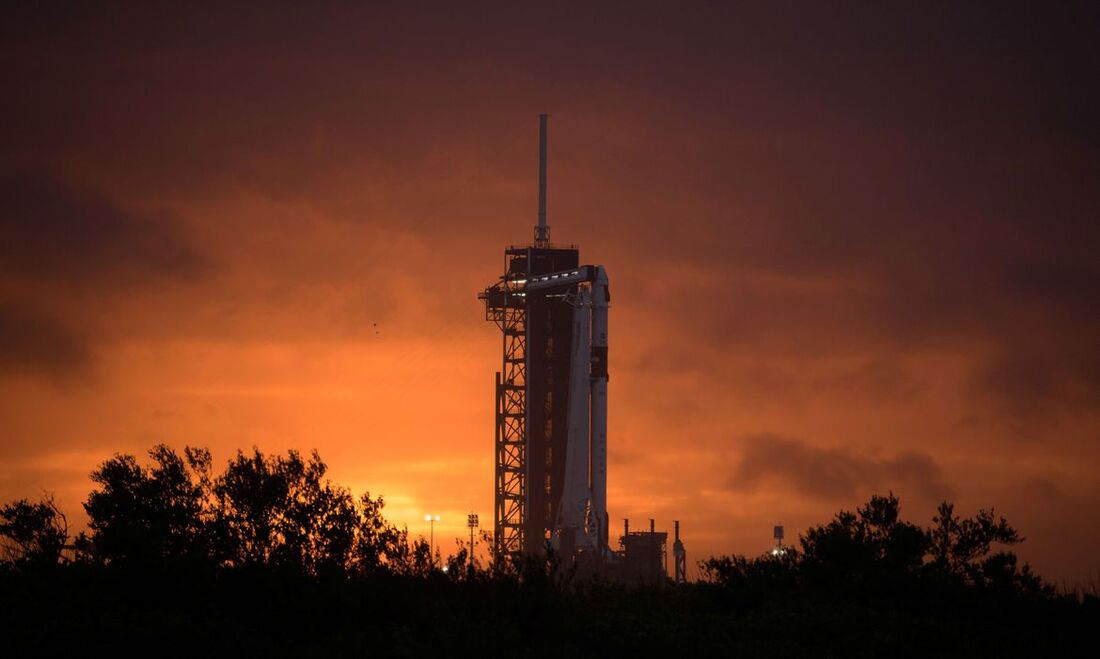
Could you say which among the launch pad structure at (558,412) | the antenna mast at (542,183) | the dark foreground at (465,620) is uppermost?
the antenna mast at (542,183)

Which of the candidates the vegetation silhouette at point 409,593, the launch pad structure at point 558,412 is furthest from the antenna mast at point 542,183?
the vegetation silhouette at point 409,593

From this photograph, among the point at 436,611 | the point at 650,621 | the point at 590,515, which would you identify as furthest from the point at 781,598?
the point at 590,515

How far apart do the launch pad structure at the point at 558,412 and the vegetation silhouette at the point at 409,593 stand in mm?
54407

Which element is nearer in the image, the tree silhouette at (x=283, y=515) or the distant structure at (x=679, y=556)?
the tree silhouette at (x=283, y=515)

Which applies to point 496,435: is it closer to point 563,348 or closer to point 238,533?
point 563,348

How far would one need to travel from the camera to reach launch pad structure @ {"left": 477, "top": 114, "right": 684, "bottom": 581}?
107 m

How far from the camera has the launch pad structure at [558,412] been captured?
107m

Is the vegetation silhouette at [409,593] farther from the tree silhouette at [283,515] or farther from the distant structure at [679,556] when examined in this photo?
the distant structure at [679,556]

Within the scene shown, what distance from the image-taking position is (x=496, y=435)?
116 meters

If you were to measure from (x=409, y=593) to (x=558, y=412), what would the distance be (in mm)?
69670

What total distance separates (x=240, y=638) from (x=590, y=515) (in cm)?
6923

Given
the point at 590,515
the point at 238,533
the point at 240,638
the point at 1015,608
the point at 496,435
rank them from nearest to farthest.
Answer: the point at 240,638 < the point at 1015,608 < the point at 238,533 < the point at 590,515 < the point at 496,435

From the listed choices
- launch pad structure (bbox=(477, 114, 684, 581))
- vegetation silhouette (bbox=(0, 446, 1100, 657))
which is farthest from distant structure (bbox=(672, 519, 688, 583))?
vegetation silhouette (bbox=(0, 446, 1100, 657))

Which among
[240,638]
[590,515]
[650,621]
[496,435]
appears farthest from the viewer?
[496,435]
